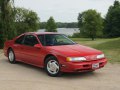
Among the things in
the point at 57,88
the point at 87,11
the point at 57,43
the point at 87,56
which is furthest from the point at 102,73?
the point at 87,11

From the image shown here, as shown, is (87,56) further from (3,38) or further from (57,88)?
(3,38)

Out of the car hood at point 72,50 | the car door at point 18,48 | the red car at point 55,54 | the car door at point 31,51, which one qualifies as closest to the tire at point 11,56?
the red car at point 55,54

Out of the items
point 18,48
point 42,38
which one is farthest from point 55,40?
point 18,48

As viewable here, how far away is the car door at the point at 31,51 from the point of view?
28.5ft

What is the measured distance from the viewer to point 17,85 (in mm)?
6863

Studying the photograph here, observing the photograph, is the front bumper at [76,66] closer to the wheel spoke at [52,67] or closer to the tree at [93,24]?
the wheel spoke at [52,67]

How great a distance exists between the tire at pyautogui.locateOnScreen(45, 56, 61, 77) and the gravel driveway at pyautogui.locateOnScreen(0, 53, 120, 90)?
18 cm

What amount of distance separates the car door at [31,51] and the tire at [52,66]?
52 cm

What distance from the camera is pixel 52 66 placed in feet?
26.3

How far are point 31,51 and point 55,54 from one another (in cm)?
141

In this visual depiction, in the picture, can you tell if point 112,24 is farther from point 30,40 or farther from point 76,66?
point 76,66

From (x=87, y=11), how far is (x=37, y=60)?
206 feet

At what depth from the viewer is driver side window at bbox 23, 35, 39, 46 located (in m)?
9.10

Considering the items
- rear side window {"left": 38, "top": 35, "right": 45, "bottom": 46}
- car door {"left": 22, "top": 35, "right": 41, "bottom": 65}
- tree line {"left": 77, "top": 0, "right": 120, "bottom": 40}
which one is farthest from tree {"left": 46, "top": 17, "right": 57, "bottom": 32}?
rear side window {"left": 38, "top": 35, "right": 45, "bottom": 46}
